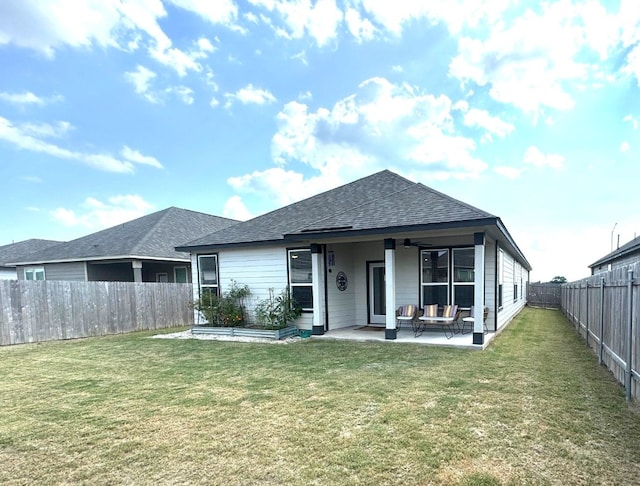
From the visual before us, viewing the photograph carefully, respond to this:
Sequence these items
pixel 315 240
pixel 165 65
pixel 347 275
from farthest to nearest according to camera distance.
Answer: pixel 165 65 → pixel 347 275 → pixel 315 240

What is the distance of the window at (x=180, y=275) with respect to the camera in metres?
17.3

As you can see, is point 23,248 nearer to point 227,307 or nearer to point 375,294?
point 227,307

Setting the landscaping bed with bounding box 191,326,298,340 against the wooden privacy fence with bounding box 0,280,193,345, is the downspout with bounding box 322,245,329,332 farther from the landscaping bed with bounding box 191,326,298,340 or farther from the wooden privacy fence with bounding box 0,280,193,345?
the wooden privacy fence with bounding box 0,280,193,345

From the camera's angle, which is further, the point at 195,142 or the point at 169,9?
the point at 195,142

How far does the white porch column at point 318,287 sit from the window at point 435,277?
107 inches

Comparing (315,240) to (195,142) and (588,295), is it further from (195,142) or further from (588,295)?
(195,142)

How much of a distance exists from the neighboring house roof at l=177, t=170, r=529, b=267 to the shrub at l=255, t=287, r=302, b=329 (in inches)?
62.9

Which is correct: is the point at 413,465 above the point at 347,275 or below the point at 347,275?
below

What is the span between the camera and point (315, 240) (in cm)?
901

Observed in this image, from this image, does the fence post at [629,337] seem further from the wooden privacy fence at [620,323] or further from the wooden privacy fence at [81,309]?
the wooden privacy fence at [81,309]

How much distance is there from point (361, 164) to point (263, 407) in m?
15.3

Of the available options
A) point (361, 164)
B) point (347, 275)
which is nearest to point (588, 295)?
point (347, 275)

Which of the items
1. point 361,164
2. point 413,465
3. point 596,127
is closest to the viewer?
point 413,465

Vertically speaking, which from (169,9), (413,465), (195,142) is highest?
(169,9)
